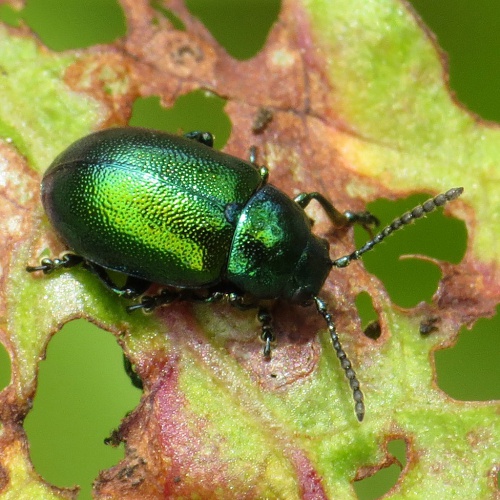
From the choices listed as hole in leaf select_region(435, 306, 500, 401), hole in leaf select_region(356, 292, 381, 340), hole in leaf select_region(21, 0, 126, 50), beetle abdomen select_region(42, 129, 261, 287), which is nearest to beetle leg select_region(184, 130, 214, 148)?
beetle abdomen select_region(42, 129, 261, 287)

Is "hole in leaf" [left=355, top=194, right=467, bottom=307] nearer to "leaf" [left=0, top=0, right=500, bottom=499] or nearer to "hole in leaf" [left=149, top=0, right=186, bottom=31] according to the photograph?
"leaf" [left=0, top=0, right=500, bottom=499]

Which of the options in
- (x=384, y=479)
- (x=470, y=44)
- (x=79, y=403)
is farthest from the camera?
(x=470, y=44)

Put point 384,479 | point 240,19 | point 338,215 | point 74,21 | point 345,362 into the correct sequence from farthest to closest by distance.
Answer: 1. point 240,19
2. point 74,21
3. point 338,215
4. point 384,479
5. point 345,362

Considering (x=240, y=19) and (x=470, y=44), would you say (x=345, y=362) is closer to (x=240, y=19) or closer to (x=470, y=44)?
(x=470, y=44)

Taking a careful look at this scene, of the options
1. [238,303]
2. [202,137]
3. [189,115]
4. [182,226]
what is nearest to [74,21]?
[189,115]

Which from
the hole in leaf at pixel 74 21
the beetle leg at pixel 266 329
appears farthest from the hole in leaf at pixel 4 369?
the hole in leaf at pixel 74 21

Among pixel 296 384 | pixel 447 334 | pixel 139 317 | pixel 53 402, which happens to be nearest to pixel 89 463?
pixel 53 402

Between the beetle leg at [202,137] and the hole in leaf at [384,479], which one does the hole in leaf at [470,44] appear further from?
the hole in leaf at [384,479]
